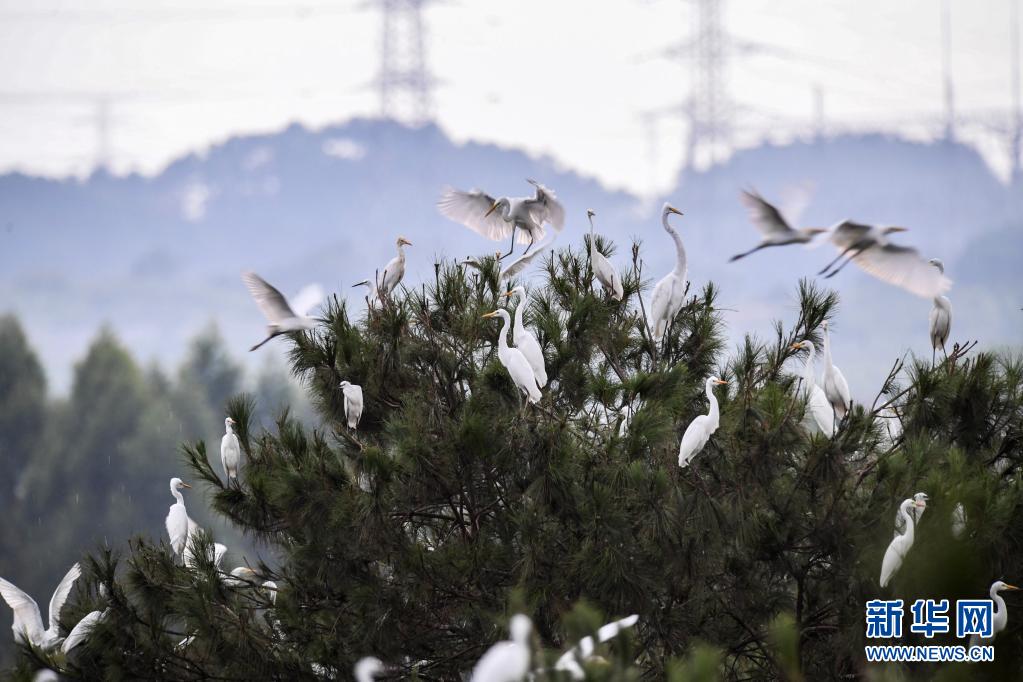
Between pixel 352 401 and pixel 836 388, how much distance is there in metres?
2.40

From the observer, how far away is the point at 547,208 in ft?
26.9

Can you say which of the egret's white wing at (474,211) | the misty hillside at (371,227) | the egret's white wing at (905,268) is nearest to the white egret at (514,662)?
the egret's white wing at (905,268)

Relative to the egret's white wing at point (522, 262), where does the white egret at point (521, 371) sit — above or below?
below

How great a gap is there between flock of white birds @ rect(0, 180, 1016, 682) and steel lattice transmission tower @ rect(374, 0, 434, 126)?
117ft

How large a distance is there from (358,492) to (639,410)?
1.32 metres

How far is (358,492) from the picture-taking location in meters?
5.74

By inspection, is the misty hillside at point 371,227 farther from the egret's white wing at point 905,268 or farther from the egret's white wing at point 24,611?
the egret's white wing at point 905,268

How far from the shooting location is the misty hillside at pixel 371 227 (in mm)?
72188

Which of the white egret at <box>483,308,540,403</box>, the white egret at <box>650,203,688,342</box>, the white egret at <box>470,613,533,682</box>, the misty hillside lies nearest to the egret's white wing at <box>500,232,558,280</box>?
the white egret at <box>650,203,688,342</box>

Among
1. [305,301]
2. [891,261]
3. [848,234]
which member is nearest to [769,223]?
[848,234]

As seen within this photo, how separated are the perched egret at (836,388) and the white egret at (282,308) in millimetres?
2592

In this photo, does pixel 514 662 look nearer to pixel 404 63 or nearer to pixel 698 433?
pixel 698 433

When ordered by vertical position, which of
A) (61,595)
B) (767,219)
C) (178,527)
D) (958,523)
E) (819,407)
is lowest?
(61,595)

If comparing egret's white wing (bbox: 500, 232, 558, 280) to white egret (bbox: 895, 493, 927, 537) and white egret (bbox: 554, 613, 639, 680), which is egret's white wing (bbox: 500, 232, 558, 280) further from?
white egret (bbox: 554, 613, 639, 680)
